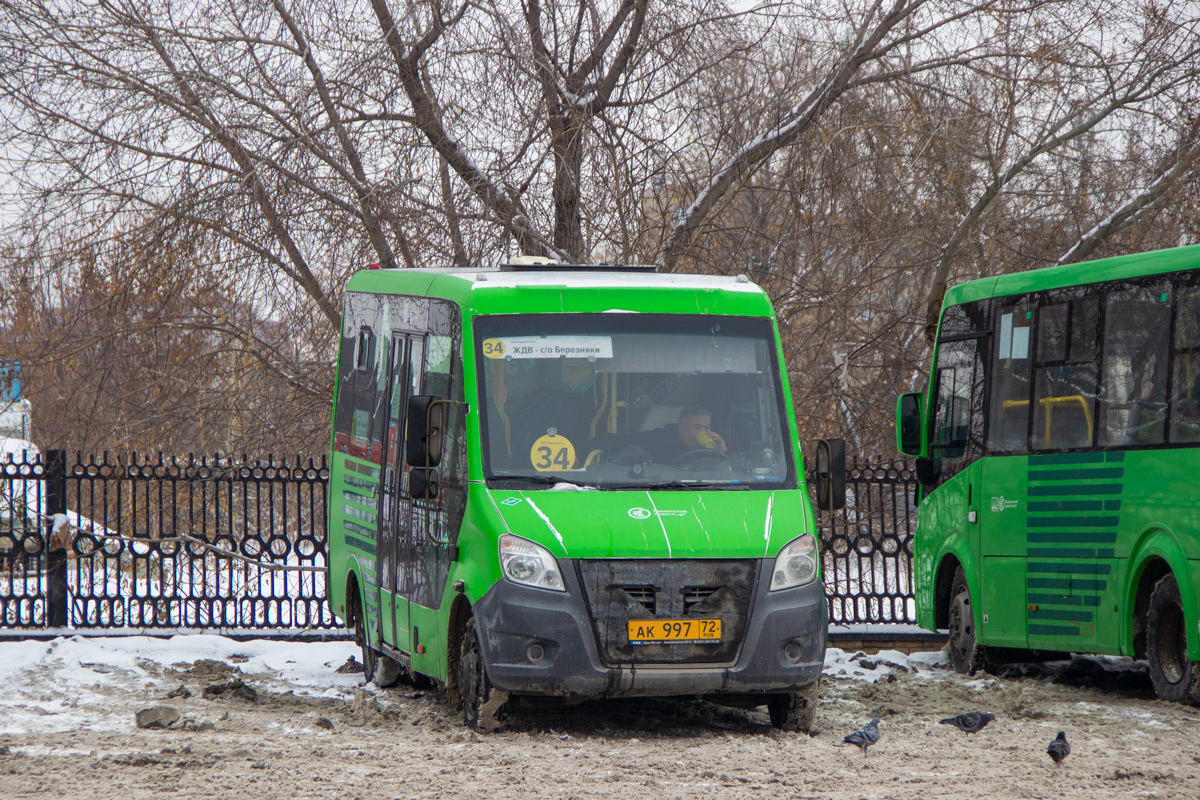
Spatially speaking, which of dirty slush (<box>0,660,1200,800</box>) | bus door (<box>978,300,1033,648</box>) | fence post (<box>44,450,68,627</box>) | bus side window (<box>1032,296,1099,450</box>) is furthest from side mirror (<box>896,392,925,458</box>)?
fence post (<box>44,450,68,627</box>)

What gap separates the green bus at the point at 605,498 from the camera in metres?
8.03

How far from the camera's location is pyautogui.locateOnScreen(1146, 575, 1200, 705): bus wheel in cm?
954

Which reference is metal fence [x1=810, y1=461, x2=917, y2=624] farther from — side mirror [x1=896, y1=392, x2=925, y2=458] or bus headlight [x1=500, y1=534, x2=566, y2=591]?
bus headlight [x1=500, y1=534, x2=566, y2=591]

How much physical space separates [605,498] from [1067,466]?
12.9ft

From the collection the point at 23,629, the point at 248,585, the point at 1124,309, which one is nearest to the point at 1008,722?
the point at 1124,309

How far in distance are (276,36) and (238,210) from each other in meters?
2.03

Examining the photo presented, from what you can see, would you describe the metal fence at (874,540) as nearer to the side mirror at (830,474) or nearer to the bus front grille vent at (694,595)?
the side mirror at (830,474)

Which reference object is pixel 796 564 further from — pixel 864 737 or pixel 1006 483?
pixel 1006 483

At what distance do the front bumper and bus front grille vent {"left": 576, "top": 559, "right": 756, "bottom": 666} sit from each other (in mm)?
43

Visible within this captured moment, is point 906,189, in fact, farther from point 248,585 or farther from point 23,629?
point 23,629

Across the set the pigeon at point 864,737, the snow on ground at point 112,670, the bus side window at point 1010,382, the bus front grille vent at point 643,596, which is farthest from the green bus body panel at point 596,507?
the bus side window at point 1010,382

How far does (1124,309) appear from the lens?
9.98m

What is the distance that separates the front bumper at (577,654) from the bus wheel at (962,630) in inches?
166

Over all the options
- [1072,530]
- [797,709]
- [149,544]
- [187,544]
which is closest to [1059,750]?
[797,709]
